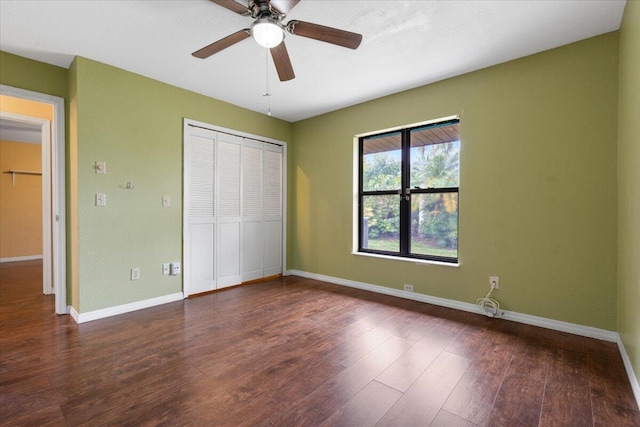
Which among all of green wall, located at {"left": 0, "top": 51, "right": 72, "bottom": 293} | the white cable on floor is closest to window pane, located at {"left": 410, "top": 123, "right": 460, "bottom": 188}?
the white cable on floor

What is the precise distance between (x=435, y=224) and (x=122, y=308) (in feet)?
11.7

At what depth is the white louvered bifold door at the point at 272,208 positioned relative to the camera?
15.3 feet

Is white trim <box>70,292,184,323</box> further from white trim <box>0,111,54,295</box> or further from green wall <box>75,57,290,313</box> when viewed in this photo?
white trim <box>0,111,54,295</box>

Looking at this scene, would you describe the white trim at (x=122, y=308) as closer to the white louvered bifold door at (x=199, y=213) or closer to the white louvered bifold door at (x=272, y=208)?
the white louvered bifold door at (x=199, y=213)

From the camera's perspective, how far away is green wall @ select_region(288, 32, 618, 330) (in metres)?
2.47

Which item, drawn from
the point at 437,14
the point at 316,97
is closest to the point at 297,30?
the point at 437,14

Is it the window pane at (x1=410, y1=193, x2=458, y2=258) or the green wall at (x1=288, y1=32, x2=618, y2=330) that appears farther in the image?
the window pane at (x1=410, y1=193, x2=458, y2=258)

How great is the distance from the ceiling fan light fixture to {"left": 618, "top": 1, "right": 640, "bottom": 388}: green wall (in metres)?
2.16

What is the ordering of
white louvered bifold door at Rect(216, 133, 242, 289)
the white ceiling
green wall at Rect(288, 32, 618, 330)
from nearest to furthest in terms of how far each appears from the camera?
1. the white ceiling
2. green wall at Rect(288, 32, 618, 330)
3. white louvered bifold door at Rect(216, 133, 242, 289)

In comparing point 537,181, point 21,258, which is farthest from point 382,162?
point 21,258

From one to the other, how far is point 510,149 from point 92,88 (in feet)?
13.6

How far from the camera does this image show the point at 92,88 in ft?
9.61

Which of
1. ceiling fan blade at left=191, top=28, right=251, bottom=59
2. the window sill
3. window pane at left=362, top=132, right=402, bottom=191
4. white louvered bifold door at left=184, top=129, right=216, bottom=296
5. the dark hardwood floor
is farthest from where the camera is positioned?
window pane at left=362, top=132, right=402, bottom=191

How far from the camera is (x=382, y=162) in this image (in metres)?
4.02
